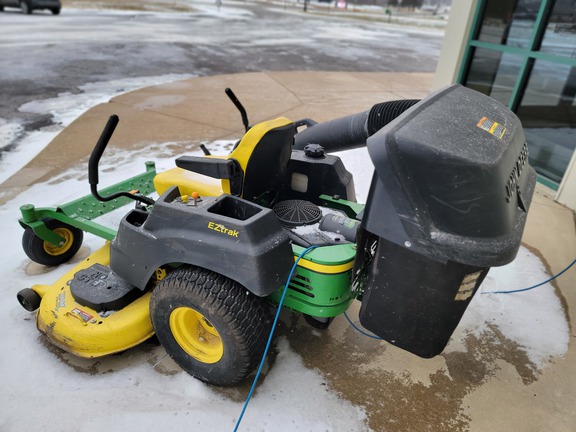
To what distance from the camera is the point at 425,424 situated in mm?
1814

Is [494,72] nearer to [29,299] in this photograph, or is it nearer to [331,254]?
[331,254]

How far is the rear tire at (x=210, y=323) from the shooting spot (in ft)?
5.42

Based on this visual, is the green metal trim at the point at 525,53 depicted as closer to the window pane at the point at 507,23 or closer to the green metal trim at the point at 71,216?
the window pane at the point at 507,23

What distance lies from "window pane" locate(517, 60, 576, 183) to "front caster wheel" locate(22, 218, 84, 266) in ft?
14.7

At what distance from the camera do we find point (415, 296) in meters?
1.41

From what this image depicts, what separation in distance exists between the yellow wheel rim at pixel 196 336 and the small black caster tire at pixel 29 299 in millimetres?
842

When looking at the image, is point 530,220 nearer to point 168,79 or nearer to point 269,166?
point 269,166

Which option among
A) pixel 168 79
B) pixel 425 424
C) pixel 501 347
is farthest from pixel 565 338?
pixel 168 79

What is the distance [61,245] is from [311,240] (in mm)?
1743

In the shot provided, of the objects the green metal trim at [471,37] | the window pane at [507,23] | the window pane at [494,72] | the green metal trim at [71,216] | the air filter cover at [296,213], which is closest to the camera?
the air filter cover at [296,213]

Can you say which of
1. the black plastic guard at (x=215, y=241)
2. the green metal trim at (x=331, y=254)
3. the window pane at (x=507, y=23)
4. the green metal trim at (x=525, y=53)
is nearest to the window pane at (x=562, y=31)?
the green metal trim at (x=525, y=53)

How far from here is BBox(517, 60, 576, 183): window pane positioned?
4.67 metres

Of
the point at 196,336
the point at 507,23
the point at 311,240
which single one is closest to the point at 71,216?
the point at 196,336

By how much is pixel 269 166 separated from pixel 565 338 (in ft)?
6.28
